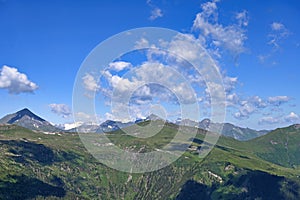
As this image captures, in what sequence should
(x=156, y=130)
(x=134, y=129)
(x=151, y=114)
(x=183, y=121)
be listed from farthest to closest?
(x=134, y=129)
(x=151, y=114)
(x=156, y=130)
(x=183, y=121)

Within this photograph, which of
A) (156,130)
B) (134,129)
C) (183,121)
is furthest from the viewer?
(134,129)

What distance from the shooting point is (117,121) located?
47.1m

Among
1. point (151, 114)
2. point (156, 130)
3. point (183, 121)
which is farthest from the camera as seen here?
point (151, 114)

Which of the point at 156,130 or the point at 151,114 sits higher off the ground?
the point at 151,114

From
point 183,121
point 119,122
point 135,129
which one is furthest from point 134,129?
point 183,121

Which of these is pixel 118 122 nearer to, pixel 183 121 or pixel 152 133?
pixel 152 133

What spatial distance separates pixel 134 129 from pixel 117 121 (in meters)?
22.7

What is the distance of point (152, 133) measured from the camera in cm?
4494

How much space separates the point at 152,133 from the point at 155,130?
1374 mm

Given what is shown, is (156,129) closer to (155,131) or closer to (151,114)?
(155,131)

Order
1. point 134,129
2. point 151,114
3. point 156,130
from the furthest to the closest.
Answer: point 134,129 < point 151,114 < point 156,130

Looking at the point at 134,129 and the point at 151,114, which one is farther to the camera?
the point at 134,129

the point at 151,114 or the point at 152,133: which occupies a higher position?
the point at 151,114

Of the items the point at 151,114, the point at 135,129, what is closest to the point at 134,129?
the point at 135,129
